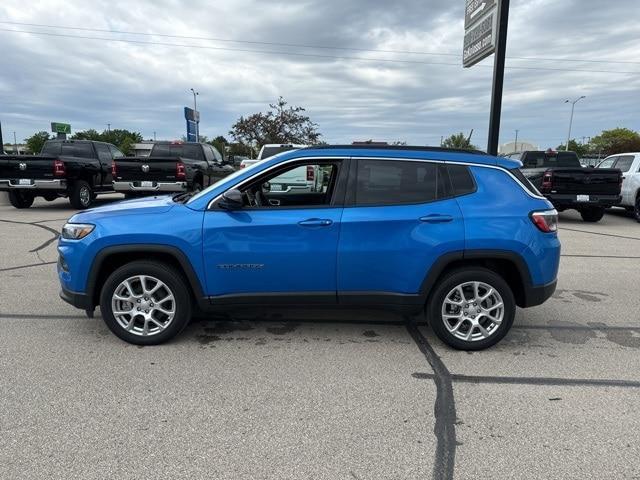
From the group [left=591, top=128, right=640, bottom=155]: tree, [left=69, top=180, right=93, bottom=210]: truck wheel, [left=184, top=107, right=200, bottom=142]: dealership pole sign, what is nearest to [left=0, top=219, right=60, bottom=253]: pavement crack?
[left=69, top=180, right=93, bottom=210]: truck wheel

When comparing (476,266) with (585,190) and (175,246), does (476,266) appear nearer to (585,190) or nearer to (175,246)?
(175,246)

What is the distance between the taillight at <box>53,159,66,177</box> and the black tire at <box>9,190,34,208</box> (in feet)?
5.32

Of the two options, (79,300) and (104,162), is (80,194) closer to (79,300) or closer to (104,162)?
(104,162)

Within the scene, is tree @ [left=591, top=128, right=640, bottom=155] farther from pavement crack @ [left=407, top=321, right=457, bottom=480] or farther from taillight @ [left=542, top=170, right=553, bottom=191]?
pavement crack @ [left=407, top=321, right=457, bottom=480]

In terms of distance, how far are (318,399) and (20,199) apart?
45.6 feet

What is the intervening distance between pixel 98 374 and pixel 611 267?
7.21m

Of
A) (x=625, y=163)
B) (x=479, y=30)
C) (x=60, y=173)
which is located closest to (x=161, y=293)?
(x=60, y=173)

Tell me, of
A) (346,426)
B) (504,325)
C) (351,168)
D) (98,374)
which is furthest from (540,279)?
(98,374)

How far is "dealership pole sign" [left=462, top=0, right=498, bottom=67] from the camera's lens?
11.4m

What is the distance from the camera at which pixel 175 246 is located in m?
3.97

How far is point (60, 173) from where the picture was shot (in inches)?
506

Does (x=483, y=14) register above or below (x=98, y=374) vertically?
above

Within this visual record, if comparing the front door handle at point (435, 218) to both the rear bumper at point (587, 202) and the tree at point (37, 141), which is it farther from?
the tree at point (37, 141)

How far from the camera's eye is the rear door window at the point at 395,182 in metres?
4.07
